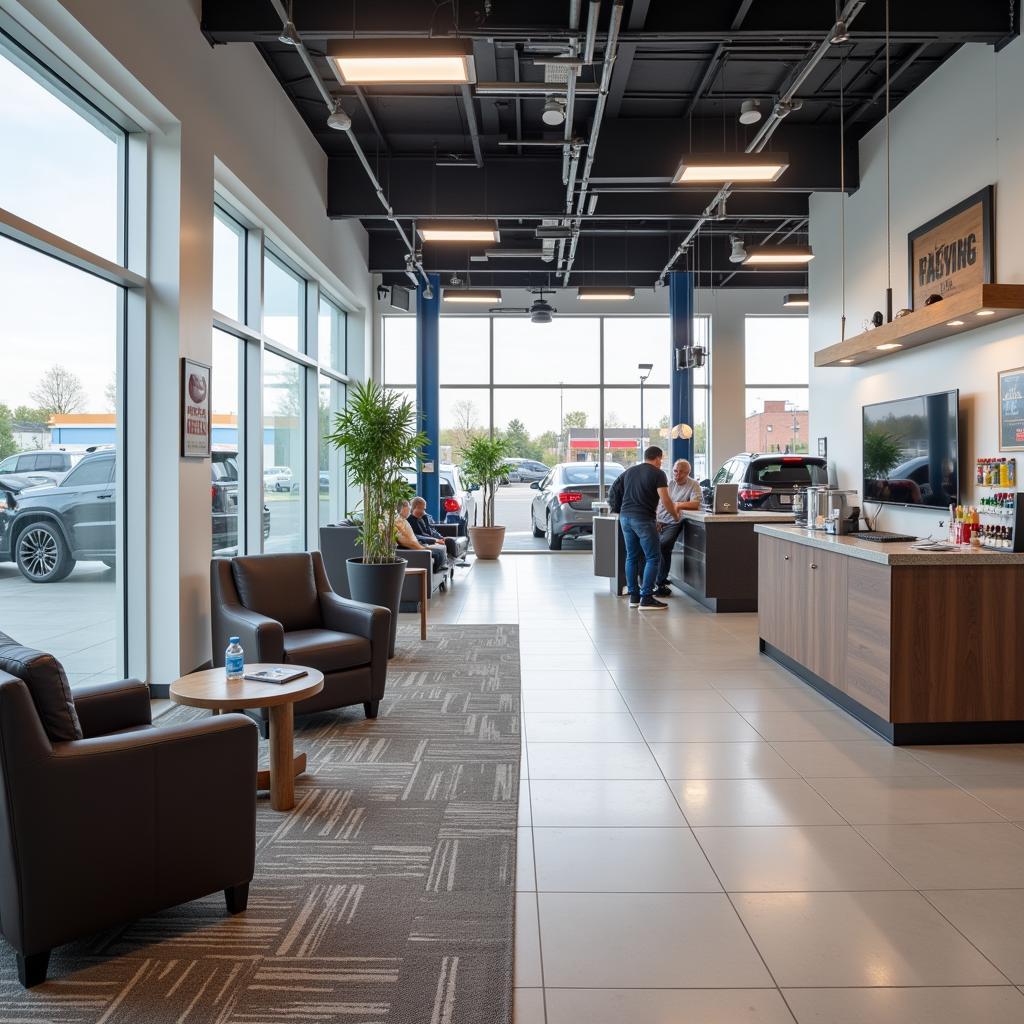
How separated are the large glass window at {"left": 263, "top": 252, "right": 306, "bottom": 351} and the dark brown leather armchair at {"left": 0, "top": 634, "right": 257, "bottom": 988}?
5832 millimetres

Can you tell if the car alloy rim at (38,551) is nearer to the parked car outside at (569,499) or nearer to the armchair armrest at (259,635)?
the armchair armrest at (259,635)

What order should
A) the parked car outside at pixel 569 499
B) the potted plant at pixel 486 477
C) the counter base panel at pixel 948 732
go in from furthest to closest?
the parked car outside at pixel 569 499 → the potted plant at pixel 486 477 → the counter base panel at pixel 948 732

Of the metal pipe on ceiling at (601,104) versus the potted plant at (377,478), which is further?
the potted plant at (377,478)

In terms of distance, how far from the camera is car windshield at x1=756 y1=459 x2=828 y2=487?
9.23 meters

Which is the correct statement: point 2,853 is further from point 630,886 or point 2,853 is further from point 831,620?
point 831,620

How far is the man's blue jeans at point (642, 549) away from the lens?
325 inches

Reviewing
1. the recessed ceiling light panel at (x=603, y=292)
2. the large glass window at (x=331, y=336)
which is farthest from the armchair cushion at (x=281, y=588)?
the recessed ceiling light panel at (x=603, y=292)

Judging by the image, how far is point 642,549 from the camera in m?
8.51

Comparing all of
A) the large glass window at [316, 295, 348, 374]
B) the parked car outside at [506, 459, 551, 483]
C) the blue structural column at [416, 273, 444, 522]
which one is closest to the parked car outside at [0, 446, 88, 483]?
the large glass window at [316, 295, 348, 374]

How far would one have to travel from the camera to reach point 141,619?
5164mm

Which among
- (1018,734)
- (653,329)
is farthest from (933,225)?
(653,329)

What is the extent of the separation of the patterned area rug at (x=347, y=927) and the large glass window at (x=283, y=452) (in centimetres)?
445

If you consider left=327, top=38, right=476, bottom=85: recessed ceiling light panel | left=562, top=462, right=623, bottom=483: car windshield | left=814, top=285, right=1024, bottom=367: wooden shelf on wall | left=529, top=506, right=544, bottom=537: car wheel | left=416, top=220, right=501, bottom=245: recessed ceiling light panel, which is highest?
left=416, top=220, right=501, bottom=245: recessed ceiling light panel

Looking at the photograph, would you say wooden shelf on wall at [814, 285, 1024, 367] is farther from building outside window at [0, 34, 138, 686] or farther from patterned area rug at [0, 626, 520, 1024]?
building outside window at [0, 34, 138, 686]
